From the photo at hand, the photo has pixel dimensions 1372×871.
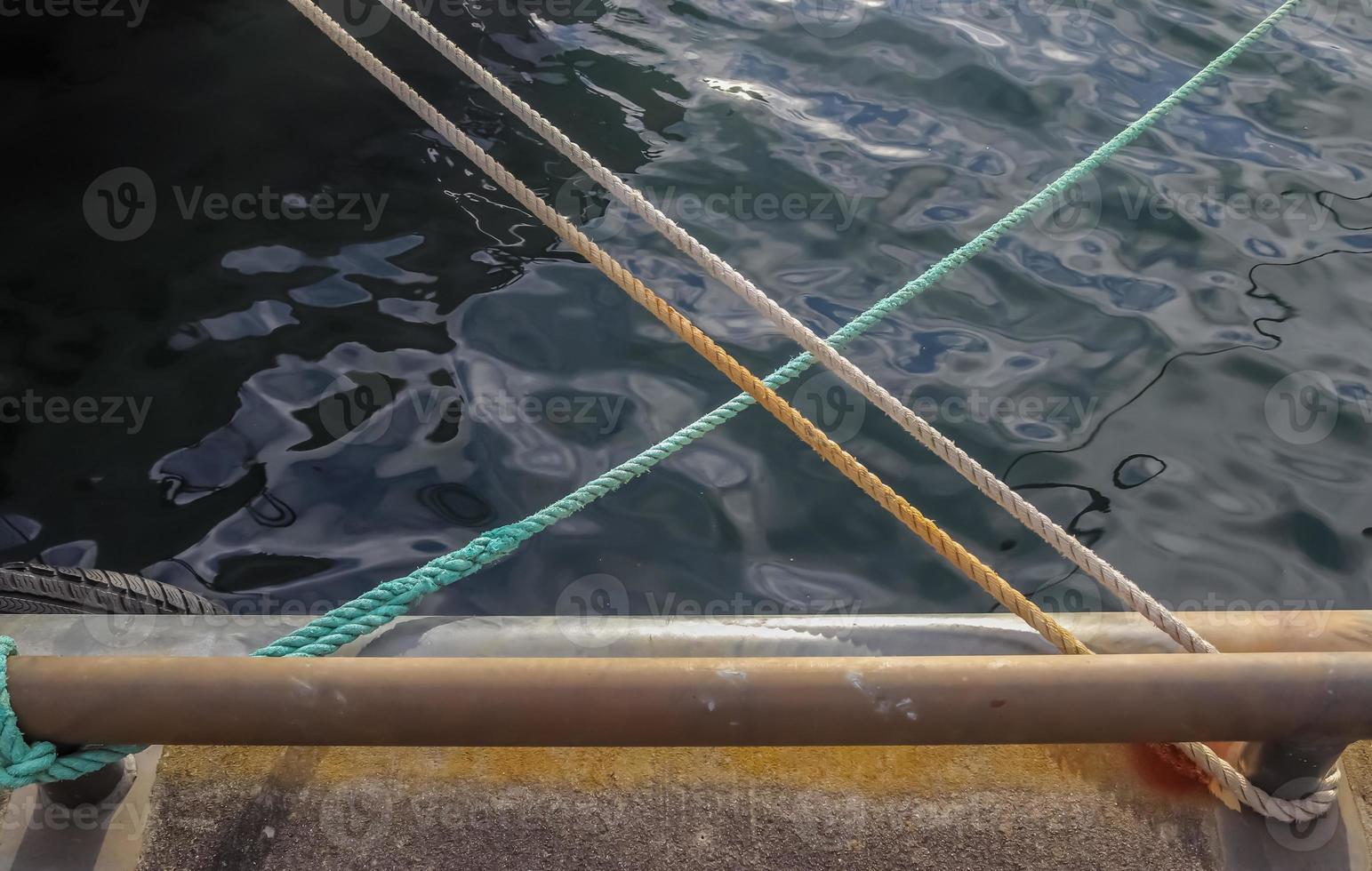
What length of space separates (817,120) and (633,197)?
260 centimetres

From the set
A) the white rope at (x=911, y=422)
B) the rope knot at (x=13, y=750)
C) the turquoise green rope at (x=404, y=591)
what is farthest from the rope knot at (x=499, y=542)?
the rope knot at (x=13, y=750)

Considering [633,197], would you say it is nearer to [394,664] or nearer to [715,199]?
[394,664]

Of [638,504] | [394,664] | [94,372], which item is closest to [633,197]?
[638,504]

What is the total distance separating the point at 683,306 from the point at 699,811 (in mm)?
2264

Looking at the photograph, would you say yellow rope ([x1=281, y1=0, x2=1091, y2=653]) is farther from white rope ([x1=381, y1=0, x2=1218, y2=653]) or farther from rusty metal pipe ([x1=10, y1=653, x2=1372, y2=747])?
rusty metal pipe ([x1=10, y1=653, x2=1372, y2=747])

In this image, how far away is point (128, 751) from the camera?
150 cm

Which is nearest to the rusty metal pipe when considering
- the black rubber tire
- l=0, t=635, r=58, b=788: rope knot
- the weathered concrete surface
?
l=0, t=635, r=58, b=788: rope knot

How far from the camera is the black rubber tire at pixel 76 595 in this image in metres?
2.31

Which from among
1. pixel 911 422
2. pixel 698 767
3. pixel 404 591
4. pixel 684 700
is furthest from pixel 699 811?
pixel 911 422

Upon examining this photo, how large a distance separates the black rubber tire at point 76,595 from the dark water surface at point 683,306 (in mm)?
353

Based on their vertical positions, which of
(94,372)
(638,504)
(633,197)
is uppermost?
(633,197)

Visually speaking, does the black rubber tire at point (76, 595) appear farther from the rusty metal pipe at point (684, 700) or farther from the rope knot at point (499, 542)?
the rusty metal pipe at point (684, 700)

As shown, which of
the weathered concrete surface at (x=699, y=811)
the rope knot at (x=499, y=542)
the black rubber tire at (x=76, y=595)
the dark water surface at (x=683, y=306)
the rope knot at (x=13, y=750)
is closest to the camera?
the rope knot at (x=13, y=750)

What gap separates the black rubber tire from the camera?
2.31 metres
